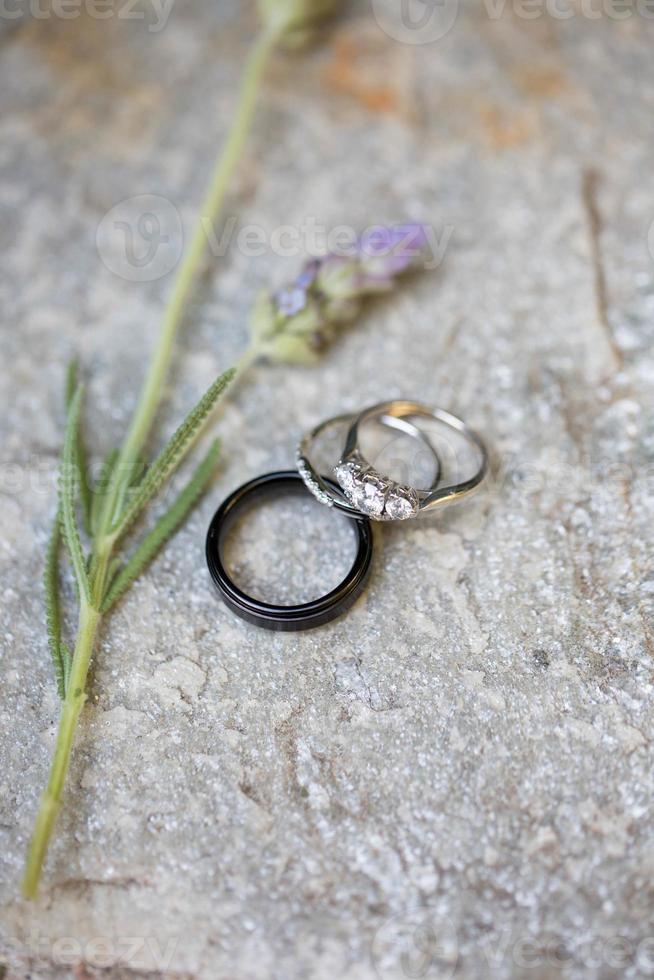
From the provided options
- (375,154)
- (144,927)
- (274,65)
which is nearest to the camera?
(144,927)

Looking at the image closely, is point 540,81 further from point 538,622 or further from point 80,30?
point 538,622

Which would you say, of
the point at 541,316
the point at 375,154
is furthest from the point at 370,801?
the point at 375,154
